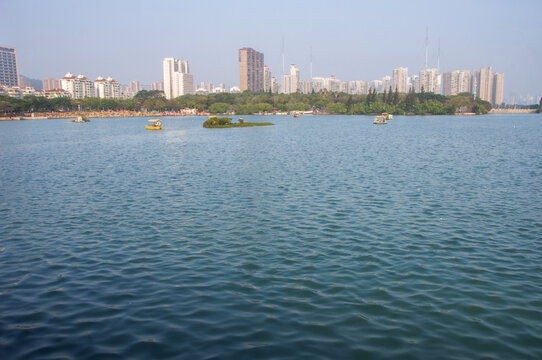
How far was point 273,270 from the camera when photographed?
11.1m

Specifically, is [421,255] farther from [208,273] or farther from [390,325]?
[208,273]

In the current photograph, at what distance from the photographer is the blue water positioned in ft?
25.5

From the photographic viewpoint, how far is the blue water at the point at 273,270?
7770 mm

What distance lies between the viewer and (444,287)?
9961 millimetres

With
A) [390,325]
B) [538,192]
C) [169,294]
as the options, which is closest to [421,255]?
[390,325]

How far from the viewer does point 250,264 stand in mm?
11484

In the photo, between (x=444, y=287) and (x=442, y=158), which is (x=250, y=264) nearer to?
(x=444, y=287)

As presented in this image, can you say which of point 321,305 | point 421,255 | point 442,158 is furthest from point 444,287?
point 442,158

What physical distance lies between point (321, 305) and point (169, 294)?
141 inches

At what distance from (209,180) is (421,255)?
1528cm

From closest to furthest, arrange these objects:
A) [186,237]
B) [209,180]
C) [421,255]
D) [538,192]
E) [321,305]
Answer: [321,305], [421,255], [186,237], [538,192], [209,180]

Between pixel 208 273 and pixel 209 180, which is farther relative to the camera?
pixel 209 180

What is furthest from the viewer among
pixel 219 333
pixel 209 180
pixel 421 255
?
pixel 209 180

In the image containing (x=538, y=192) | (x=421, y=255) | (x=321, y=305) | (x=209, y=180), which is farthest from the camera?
(x=209, y=180)
